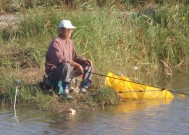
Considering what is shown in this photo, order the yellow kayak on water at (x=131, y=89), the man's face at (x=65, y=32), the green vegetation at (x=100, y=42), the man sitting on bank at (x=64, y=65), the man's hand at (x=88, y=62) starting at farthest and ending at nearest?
the green vegetation at (x=100, y=42), the yellow kayak on water at (x=131, y=89), the man's hand at (x=88, y=62), the man's face at (x=65, y=32), the man sitting on bank at (x=64, y=65)

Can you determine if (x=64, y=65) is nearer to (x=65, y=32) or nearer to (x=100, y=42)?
(x=65, y=32)

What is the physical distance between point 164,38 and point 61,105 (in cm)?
448

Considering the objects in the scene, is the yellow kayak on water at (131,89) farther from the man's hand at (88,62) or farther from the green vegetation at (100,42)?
the man's hand at (88,62)

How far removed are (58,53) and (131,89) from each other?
53.5 inches

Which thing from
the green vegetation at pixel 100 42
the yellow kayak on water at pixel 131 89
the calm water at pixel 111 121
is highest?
the green vegetation at pixel 100 42

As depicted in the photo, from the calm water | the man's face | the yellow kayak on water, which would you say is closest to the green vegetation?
the yellow kayak on water

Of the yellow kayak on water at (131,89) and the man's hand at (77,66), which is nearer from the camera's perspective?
the man's hand at (77,66)

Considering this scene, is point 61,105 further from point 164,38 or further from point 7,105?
point 164,38

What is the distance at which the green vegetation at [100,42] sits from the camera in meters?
11.4

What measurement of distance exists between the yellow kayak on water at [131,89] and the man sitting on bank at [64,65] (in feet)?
1.31

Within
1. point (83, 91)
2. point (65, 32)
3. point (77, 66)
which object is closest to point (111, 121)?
point (83, 91)

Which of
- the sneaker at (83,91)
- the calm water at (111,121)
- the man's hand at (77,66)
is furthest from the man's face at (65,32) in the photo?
the calm water at (111,121)

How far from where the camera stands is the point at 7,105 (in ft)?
34.8

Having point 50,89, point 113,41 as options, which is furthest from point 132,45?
point 50,89
